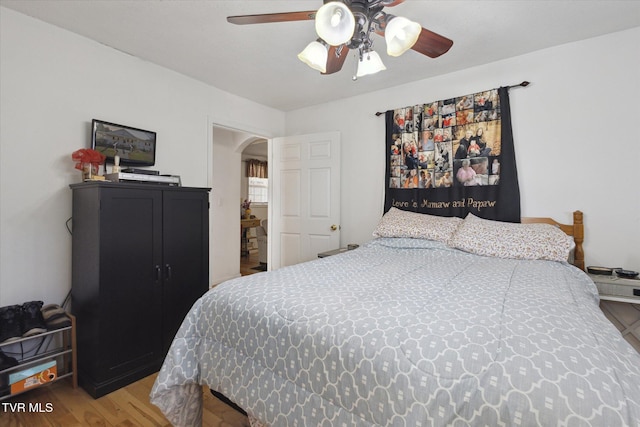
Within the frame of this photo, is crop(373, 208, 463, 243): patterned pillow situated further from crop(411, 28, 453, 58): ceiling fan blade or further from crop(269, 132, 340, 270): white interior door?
crop(411, 28, 453, 58): ceiling fan blade

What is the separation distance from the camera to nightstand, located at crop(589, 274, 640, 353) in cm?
187

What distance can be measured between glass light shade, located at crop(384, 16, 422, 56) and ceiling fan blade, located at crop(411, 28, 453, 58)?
0.13m

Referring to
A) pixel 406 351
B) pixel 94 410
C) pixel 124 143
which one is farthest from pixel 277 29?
pixel 94 410

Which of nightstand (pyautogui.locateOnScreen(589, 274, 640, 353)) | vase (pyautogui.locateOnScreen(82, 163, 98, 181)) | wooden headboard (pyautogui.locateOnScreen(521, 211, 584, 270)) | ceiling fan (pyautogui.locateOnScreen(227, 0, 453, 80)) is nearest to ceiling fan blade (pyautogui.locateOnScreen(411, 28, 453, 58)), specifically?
ceiling fan (pyautogui.locateOnScreen(227, 0, 453, 80))

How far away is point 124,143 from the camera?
95.3 inches

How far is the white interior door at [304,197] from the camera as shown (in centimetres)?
351

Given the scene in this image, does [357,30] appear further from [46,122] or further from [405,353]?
[46,122]

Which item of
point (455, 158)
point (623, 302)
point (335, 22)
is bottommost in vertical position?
point (623, 302)

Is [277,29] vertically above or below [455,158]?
above

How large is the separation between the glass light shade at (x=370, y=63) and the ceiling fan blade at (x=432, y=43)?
8.1 inches

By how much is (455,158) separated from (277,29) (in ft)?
6.16

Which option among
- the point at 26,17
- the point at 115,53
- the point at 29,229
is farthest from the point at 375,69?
the point at 29,229

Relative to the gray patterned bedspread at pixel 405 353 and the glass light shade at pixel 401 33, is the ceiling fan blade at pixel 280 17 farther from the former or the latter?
the gray patterned bedspread at pixel 405 353

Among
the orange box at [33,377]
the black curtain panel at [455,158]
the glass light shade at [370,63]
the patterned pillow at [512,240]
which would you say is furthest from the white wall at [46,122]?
the patterned pillow at [512,240]
